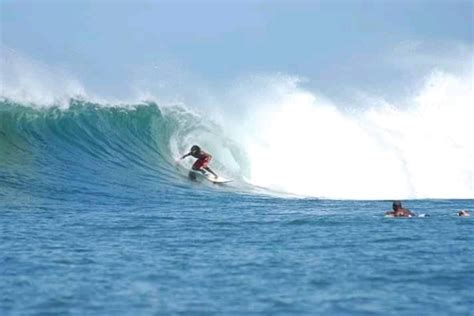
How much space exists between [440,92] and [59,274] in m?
25.1

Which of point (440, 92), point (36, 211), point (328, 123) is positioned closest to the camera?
point (36, 211)

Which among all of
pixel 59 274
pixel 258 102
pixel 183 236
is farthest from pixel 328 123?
pixel 59 274

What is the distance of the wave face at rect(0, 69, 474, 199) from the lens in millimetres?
22552

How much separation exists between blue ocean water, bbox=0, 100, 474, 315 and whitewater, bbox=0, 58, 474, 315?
4cm

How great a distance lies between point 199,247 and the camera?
1303cm

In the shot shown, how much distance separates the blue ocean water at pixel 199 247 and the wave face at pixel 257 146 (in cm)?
15

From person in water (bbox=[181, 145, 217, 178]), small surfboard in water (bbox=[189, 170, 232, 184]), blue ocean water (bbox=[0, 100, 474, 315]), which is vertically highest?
person in water (bbox=[181, 145, 217, 178])

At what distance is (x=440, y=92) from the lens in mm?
33938

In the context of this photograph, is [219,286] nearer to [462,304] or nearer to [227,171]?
[462,304]

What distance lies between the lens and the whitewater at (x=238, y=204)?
1020cm

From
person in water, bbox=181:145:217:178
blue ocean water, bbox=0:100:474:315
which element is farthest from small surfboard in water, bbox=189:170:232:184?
blue ocean water, bbox=0:100:474:315

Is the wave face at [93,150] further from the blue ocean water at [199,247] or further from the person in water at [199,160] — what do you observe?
the person in water at [199,160]

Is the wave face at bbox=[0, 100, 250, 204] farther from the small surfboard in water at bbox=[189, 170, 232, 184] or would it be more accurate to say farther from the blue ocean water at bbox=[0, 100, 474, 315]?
the small surfboard in water at bbox=[189, 170, 232, 184]

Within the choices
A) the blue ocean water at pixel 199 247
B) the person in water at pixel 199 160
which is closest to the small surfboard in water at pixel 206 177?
the person in water at pixel 199 160
